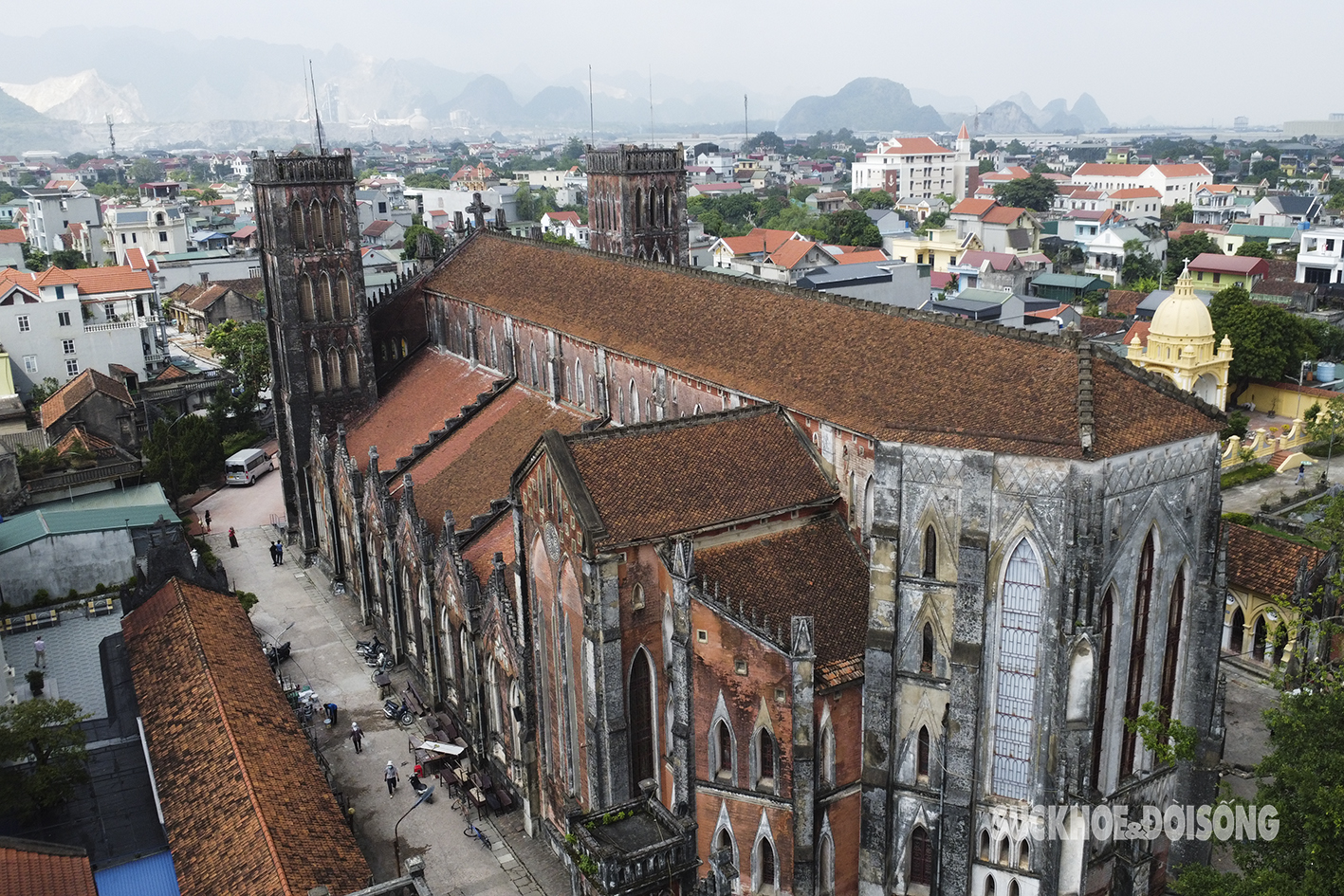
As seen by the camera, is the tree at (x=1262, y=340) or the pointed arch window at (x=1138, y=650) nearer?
the pointed arch window at (x=1138, y=650)

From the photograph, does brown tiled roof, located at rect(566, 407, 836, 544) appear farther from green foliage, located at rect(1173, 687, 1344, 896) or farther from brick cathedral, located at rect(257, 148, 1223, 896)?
green foliage, located at rect(1173, 687, 1344, 896)

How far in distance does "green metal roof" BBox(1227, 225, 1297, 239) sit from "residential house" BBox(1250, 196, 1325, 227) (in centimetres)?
1459

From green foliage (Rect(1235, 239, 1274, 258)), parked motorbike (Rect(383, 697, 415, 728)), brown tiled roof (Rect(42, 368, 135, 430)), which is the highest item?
green foliage (Rect(1235, 239, 1274, 258))

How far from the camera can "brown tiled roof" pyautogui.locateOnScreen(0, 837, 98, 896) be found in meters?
27.2

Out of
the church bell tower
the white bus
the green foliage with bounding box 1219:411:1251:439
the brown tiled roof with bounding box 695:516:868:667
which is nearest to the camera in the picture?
the brown tiled roof with bounding box 695:516:868:667

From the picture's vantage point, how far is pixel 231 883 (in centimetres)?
2931

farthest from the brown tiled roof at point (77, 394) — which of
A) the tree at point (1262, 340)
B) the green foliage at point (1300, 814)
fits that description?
the tree at point (1262, 340)

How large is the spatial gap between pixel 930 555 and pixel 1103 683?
5.81 meters

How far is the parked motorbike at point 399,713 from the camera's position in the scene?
152 ft

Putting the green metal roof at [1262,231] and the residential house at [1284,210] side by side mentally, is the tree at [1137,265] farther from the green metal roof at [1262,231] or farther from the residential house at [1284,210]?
the residential house at [1284,210]

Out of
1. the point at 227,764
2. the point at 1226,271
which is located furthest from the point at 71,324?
the point at 1226,271

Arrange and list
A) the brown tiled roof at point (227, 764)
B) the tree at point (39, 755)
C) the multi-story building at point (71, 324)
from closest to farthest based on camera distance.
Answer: the brown tiled roof at point (227, 764)
the tree at point (39, 755)
the multi-story building at point (71, 324)

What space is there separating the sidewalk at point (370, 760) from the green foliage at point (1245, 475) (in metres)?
49.8

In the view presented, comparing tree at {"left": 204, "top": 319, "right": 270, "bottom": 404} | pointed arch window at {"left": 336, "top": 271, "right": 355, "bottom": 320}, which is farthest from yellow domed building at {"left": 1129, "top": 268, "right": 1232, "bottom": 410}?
tree at {"left": 204, "top": 319, "right": 270, "bottom": 404}
